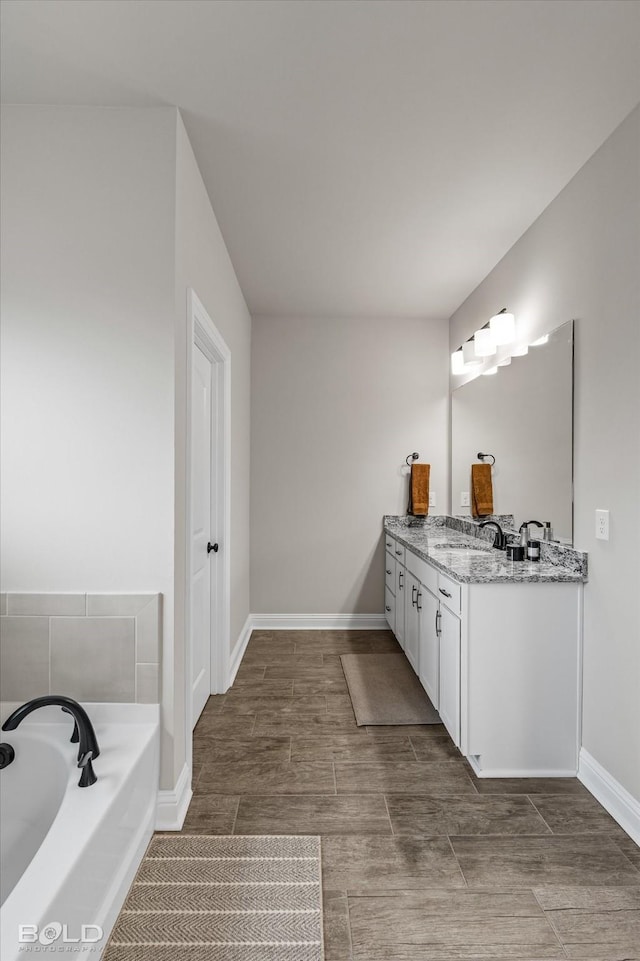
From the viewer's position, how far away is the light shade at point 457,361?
4332 mm

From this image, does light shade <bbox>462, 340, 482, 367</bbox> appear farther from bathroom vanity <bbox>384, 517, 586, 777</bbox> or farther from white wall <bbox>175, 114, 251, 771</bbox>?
bathroom vanity <bbox>384, 517, 586, 777</bbox>

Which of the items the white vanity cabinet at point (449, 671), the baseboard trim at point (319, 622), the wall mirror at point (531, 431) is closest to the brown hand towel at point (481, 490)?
the wall mirror at point (531, 431)

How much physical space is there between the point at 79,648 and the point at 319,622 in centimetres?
292

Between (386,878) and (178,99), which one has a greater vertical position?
(178,99)

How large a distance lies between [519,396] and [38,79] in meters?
2.58

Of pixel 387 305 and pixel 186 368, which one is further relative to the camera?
pixel 387 305

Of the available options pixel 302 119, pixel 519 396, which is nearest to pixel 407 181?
pixel 302 119

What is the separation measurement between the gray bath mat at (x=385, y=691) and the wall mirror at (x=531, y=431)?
1.15m

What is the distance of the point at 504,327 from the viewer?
331 centimetres

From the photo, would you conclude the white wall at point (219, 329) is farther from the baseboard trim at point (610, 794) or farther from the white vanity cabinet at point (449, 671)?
the baseboard trim at point (610, 794)

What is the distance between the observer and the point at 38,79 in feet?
Result: 6.37

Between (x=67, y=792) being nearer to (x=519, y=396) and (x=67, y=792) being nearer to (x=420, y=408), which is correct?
(x=519, y=396)

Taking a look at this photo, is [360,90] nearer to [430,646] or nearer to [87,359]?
[87,359]

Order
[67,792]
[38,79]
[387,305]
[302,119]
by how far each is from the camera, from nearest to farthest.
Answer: [67,792] < [38,79] < [302,119] < [387,305]
